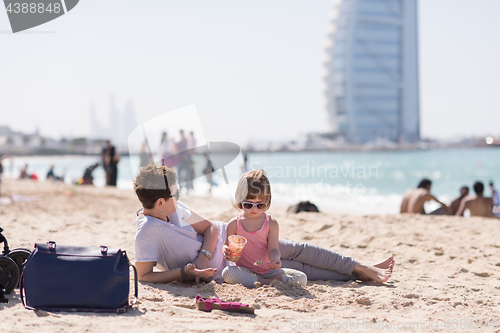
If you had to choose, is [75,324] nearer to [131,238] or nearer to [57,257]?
[57,257]

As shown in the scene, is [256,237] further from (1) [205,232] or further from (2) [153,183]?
(2) [153,183]

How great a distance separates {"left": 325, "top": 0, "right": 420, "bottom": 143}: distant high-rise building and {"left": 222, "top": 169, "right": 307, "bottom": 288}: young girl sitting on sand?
272ft

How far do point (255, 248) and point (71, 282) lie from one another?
1181 millimetres

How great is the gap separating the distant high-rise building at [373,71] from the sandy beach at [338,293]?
266 feet

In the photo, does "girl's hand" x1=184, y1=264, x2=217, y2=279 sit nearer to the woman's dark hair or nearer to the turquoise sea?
the woman's dark hair

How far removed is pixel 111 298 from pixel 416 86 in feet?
310

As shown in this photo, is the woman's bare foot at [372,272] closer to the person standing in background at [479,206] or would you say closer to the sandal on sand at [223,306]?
the sandal on sand at [223,306]

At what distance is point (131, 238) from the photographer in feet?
14.4

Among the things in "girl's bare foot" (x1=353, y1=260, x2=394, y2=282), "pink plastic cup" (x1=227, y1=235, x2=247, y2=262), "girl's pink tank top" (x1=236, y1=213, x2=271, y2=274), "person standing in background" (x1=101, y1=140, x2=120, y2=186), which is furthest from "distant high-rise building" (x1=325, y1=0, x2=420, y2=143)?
"pink plastic cup" (x1=227, y1=235, x2=247, y2=262)

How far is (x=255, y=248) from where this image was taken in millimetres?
2896

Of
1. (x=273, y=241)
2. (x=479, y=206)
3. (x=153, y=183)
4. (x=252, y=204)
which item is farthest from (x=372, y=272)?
(x=479, y=206)

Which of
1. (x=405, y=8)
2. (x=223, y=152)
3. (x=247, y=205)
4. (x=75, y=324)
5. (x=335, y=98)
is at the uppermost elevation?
(x=405, y=8)

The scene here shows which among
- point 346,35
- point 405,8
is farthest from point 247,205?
point 405,8

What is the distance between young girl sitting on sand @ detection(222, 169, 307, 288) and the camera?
8.91ft
